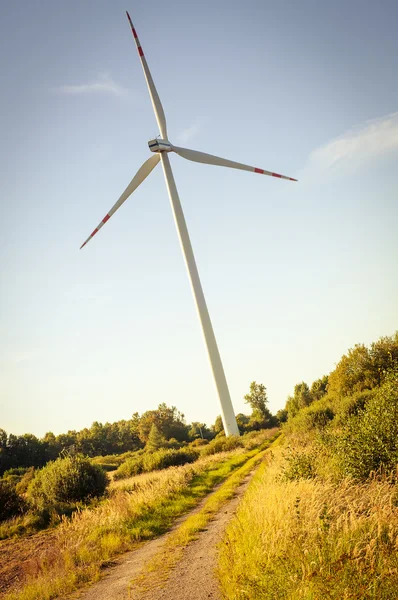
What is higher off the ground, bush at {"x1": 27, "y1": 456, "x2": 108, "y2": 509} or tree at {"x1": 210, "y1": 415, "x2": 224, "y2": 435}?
bush at {"x1": 27, "y1": 456, "x2": 108, "y2": 509}

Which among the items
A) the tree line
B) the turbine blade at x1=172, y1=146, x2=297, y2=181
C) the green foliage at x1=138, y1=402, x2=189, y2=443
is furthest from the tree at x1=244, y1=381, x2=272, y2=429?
the turbine blade at x1=172, y1=146, x2=297, y2=181

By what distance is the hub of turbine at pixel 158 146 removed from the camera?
39375mm

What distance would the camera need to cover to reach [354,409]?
32500mm

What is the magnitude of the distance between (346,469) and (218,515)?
580 cm

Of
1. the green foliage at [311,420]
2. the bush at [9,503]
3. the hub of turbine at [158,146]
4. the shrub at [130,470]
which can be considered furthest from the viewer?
the shrub at [130,470]

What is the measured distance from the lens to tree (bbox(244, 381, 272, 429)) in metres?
96.3

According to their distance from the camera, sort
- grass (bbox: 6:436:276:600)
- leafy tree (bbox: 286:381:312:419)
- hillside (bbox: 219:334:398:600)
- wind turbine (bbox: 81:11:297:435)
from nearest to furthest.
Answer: hillside (bbox: 219:334:398:600) < grass (bbox: 6:436:276:600) < wind turbine (bbox: 81:11:297:435) < leafy tree (bbox: 286:381:312:419)

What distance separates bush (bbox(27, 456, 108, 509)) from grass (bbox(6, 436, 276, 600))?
5681 millimetres

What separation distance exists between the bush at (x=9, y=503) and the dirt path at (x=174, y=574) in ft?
59.0

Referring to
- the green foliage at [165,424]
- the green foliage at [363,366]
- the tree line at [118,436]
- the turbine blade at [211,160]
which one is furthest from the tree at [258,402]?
the turbine blade at [211,160]

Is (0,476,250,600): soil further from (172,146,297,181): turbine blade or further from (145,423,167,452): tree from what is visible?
(145,423,167,452): tree

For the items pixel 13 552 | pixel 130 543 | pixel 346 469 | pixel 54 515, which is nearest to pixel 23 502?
pixel 54 515

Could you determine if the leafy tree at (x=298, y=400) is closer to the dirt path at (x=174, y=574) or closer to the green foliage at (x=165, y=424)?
the green foliage at (x=165, y=424)

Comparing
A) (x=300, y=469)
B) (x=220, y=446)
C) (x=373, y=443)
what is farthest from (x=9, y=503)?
(x=373, y=443)
